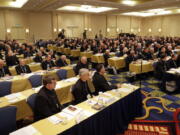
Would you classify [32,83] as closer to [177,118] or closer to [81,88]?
[81,88]

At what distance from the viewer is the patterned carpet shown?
4.30m

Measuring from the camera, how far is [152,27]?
2962 centimetres

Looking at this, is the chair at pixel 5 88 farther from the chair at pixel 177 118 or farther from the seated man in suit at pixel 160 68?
the seated man in suit at pixel 160 68

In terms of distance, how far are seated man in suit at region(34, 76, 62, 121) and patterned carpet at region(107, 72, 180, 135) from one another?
A: 2261mm

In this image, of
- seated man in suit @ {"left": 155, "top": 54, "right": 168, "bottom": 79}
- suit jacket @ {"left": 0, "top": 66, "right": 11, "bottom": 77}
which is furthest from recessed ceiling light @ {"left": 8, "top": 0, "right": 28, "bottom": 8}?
seated man in suit @ {"left": 155, "top": 54, "right": 168, "bottom": 79}

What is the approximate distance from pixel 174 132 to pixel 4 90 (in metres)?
4.63

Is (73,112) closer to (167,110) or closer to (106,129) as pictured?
(106,129)

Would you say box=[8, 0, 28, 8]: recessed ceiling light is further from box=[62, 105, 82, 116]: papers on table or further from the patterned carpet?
box=[62, 105, 82, 116]: papers on table

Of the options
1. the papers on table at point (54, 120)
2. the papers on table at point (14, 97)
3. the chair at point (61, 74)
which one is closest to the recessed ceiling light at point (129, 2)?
the chair at point (61, 74)

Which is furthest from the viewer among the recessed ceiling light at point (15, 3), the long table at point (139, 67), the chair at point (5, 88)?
the recessed ceiling light at point (15, 3)

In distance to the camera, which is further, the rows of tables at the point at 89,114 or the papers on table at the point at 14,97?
the papers on table at the point at 14,97

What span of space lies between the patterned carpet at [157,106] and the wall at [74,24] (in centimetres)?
1693

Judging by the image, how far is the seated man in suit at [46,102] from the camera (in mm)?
3078

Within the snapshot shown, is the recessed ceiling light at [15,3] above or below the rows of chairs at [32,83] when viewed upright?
above
